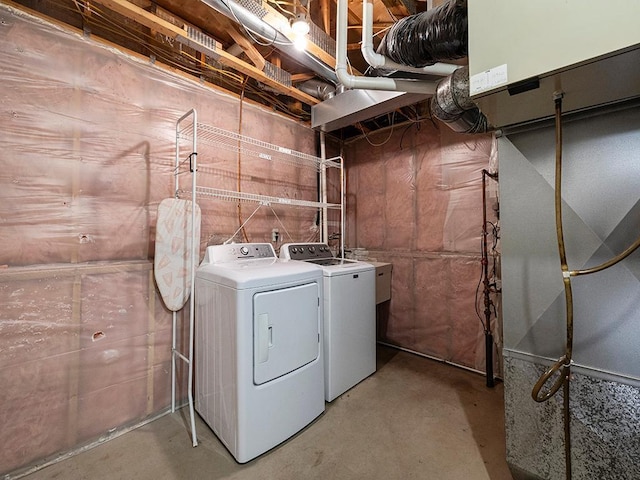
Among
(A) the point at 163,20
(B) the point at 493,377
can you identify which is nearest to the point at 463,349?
(B) the point at 493,377

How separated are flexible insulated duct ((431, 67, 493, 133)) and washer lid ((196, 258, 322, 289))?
4.22 feet

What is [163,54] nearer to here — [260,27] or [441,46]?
[260,27]

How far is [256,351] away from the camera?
1557 millimetres

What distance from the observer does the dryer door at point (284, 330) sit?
157 cm

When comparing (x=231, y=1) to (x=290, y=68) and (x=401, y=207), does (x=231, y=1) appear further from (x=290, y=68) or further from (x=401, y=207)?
(x=401, y=207)

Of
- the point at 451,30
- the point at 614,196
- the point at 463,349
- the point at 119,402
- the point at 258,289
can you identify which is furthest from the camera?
the point at 463,349

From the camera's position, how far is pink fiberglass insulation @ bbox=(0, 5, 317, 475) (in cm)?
149

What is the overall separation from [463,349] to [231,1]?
128 inches

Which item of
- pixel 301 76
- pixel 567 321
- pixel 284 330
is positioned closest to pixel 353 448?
pixel 284 330

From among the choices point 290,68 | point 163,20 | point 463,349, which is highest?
point 290,68

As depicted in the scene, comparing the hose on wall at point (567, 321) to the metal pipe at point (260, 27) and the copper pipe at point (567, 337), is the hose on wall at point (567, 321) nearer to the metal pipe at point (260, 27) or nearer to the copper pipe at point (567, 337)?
the copper pipe at point (567, 337)

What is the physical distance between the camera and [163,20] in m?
1.68

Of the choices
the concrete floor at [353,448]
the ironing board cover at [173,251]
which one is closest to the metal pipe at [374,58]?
the ironing board cover at [173,251]

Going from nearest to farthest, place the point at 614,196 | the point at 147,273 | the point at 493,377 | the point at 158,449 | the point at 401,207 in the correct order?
the point at 614,196 < the point at 158,449 < the point at 147,273 < the point at 493,377 < the point at 401,207
